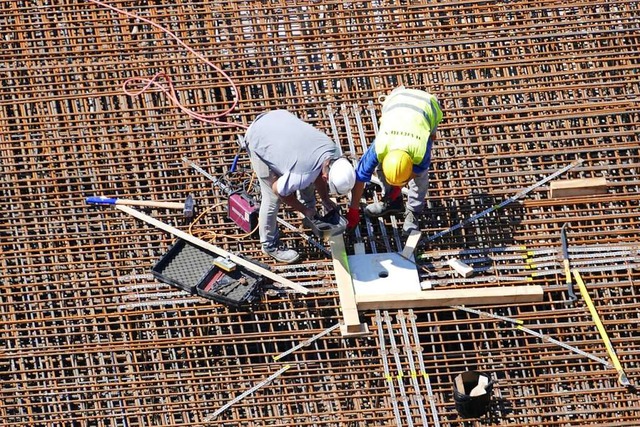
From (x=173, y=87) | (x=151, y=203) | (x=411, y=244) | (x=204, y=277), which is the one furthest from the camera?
(x=173, y=87)

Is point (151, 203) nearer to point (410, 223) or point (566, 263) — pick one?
point (410, 223)

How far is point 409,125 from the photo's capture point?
8172 millimetres

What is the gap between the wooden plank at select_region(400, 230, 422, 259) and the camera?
901cm

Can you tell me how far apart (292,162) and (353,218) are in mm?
1145

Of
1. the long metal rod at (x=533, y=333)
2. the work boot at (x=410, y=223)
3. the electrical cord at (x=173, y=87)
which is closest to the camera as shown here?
the long metal rod at (x=533, y=333)

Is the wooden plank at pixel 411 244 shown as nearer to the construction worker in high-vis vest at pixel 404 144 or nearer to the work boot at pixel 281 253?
the construction worker in high-vis vest at pixel 404 144

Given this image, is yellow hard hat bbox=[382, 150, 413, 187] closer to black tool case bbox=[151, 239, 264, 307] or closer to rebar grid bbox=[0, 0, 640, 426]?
rebar grid bbox=[0, 0, 640, 426]

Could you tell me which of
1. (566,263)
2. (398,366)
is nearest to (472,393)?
(398,366)

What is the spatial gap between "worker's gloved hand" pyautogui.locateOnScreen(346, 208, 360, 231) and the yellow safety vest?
2.56 feet

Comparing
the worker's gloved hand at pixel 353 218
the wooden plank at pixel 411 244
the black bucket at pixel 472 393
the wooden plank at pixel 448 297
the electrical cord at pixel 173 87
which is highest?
the electrical cord at pixel 173 87

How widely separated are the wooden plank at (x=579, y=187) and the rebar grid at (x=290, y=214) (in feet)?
0.29

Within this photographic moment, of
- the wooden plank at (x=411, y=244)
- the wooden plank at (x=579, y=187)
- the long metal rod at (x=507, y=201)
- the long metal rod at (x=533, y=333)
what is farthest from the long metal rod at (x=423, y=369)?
the wooden plank at (x=579, y=187)

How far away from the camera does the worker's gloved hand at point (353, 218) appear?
352 inches

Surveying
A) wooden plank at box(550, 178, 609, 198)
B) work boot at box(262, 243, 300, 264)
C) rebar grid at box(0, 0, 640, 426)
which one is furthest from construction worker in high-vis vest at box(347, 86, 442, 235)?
wooden plank at box(550, 178, 609, 198)
